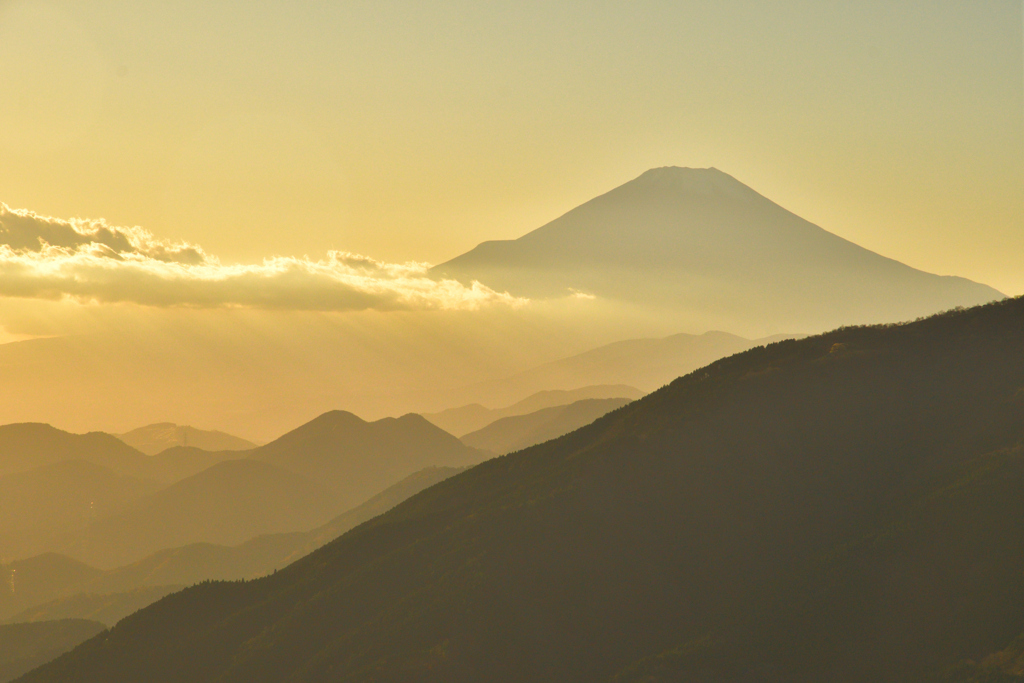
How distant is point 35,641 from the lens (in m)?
122

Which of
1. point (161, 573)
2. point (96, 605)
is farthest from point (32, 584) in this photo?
point (96, 605)

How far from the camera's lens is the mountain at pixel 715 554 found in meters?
35.5

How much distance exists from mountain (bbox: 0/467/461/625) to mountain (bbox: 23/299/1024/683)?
4317 inches

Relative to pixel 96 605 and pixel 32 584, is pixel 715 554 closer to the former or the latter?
pixel 96 605

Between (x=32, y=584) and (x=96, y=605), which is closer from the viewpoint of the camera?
(x=96, y=605)

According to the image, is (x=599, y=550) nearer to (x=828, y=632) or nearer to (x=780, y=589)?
(x=780, y=589)

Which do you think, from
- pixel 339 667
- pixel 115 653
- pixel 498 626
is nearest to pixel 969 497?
pixel 498 626

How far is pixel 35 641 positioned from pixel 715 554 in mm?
115491

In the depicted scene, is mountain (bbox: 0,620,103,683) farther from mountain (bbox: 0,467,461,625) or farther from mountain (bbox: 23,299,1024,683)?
mountain (bbox: 23,299,1024,683)

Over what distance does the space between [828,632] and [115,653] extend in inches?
2017

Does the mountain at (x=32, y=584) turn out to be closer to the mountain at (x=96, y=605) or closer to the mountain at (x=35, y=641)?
the mountain at (x=96, y=605)

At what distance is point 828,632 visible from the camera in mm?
35312

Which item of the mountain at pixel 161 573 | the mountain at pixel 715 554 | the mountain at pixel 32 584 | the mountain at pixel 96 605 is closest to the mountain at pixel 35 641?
the mountain at pixel 96 605

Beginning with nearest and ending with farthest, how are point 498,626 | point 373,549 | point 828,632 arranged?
point 828,632
point 498,626
point 373,549
